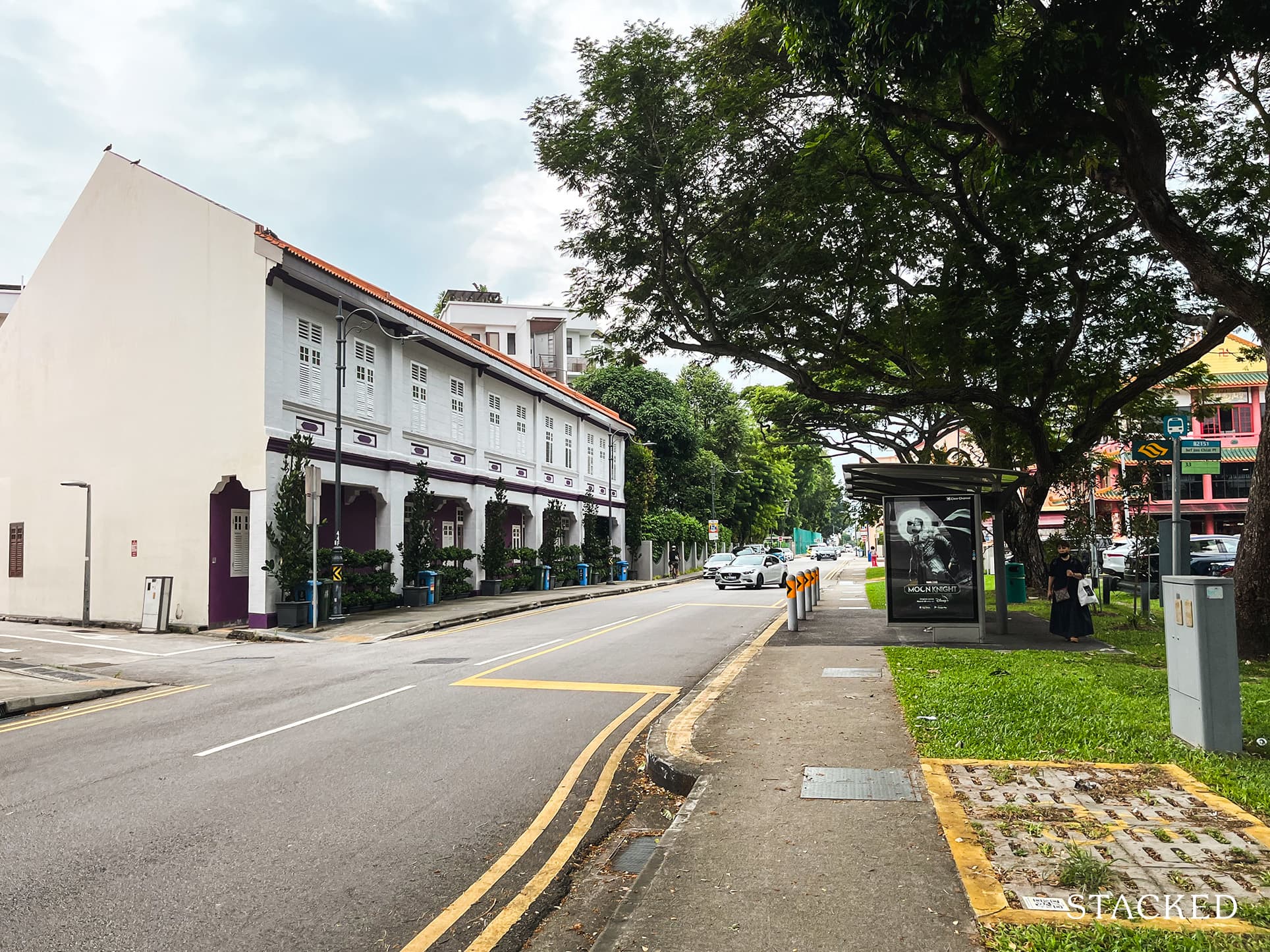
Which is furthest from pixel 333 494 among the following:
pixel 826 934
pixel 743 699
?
pixel 826 934

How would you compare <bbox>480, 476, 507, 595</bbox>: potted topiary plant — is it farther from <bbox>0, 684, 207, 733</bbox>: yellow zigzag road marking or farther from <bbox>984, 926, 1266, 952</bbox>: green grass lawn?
<bbox>984, 926, 1266, 952</bbox>: green grass lawn

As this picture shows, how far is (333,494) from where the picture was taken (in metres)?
25.5

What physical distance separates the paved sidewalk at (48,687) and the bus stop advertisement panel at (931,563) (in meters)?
11.8

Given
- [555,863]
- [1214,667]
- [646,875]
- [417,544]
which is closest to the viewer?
[646,875]

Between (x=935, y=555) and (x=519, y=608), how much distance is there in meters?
15.2

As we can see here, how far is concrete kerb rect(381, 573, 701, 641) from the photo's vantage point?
21.0 m

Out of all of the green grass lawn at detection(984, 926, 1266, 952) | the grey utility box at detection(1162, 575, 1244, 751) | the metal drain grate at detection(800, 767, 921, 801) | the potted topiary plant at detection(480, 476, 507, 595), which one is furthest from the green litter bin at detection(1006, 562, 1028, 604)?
the green grass lawn at detection(984, 926, 1266, 952)

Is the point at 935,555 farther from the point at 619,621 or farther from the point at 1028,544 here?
the point at 1028,544

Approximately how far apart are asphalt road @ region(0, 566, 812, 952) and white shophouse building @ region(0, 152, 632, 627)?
29.6 ft

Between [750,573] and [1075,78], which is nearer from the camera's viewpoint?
[1075,78]

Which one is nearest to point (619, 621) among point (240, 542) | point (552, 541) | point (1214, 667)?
point (240, 542)

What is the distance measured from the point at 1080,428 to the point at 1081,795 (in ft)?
48.9

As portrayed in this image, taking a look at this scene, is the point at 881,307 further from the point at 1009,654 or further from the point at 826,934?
the point at 826,934

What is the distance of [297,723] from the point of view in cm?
957
